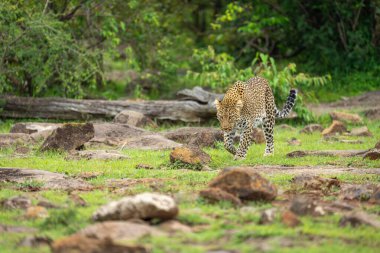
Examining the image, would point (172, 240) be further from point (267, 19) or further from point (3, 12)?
point (267, 19)

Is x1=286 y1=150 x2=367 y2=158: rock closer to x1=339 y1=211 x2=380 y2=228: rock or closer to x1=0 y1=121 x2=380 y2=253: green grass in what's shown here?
x1=0 y1=121 x2=380 y2=253: green grass

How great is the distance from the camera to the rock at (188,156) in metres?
13.2

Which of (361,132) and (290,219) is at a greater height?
(290,219)

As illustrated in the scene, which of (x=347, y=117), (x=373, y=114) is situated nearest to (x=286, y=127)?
(x=347, y=117)

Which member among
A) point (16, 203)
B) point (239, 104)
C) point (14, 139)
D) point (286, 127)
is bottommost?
point (14, 139)

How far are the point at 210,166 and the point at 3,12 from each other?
29.5ft

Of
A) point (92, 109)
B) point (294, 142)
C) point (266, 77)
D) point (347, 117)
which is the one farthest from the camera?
point (266, 77)

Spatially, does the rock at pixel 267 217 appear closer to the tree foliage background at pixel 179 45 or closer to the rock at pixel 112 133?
the rock at pixel 112 133

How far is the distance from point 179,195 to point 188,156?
3397 millimetres

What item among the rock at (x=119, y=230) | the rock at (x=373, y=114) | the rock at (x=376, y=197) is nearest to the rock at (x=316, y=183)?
the rock at (x=376, y=197)

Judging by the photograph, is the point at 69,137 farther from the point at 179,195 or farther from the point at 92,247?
the point at 92,247

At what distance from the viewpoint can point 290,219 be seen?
8.35 meters

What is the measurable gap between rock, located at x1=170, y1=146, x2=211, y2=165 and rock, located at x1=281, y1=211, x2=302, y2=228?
482 cm

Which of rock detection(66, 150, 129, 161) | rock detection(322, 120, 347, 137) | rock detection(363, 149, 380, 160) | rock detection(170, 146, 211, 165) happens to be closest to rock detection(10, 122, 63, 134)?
rock detection(66, 150, 129, 161)
